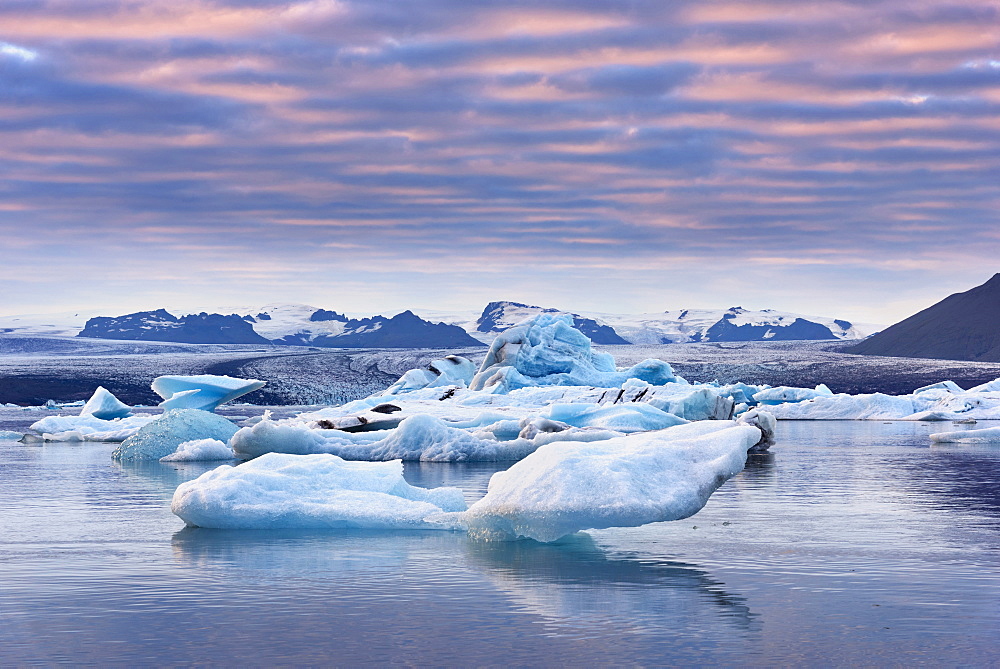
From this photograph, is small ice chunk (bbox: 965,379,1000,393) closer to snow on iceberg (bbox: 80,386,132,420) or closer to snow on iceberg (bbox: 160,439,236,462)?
snow on iceberg (bbox: 80,386,132,420)

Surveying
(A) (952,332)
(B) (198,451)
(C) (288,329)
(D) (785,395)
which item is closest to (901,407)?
(D) (785,395)

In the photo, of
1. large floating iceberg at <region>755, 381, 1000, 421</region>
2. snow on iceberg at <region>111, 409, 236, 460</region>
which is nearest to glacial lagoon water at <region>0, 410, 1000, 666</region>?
snow on iceberg at <region>111, 409, 236, 460</region>

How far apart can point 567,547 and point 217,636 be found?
3.68 metres

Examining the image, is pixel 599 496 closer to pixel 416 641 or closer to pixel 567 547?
pixel 567 547

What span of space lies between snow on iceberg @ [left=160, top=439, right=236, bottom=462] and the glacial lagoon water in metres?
7.16

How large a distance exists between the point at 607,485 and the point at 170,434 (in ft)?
43.8

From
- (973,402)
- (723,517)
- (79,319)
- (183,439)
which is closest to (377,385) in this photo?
(973,402)

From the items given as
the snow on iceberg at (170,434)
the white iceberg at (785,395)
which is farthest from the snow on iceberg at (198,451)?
the white iceberg at (785,395)

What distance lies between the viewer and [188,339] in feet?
545

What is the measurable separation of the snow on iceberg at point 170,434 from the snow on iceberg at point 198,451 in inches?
10.3

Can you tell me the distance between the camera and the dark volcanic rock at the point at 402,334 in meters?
150

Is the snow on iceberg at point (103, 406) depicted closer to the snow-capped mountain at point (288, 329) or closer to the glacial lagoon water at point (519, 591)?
the glacial lagoon water at point (519, 591)

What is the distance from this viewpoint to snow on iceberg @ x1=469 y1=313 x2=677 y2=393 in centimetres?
3588

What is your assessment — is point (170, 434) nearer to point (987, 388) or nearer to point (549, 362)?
point (549, 362)
